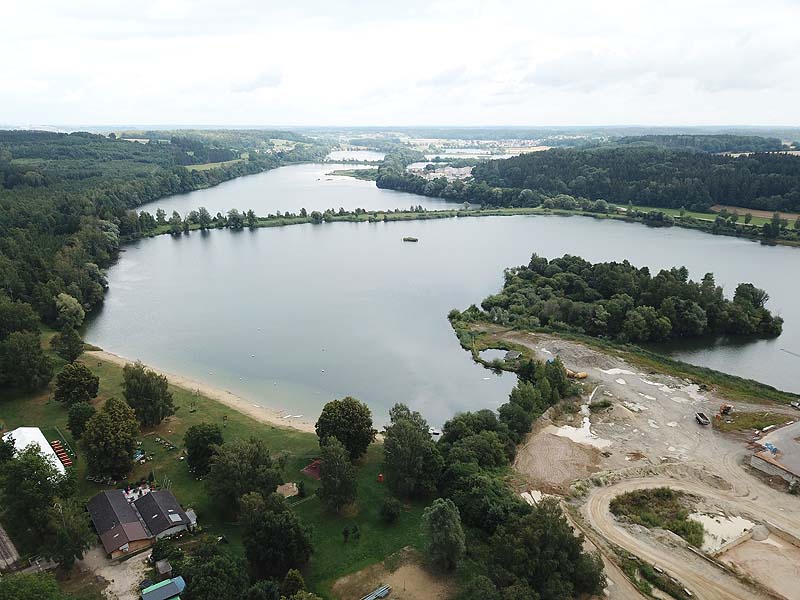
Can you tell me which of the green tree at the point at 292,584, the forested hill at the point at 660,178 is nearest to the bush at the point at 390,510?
the green tree at the point at 292,584

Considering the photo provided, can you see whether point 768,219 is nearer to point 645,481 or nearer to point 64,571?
point 645,481

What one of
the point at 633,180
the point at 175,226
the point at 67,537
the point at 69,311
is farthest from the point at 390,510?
the point at 633,180

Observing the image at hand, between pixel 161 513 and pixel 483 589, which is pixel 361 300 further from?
pixel 483 589

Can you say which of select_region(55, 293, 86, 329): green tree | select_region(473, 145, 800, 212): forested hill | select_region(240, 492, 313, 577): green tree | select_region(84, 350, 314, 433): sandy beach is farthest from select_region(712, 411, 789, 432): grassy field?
select_region(473, 145, 800, 212): forested hill

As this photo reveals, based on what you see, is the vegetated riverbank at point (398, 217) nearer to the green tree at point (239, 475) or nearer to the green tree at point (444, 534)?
the green tree at point (239, 475)

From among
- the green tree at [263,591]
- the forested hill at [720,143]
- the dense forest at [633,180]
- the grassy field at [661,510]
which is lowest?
the grassy field at [661,510]
